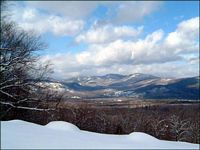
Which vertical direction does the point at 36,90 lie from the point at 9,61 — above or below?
below

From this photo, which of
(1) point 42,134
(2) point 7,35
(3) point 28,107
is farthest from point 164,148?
(2) point 7,35

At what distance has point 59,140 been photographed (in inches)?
255

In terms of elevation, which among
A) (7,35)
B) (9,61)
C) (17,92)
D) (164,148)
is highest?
(7,35)

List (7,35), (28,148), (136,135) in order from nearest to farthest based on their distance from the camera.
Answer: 1. (28,148)
2. (136,135)
3. (7,35)

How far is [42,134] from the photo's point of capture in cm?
692

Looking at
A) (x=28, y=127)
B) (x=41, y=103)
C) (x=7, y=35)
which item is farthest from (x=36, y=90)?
(x=28, y=127)

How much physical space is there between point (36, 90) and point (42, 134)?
1703 cm

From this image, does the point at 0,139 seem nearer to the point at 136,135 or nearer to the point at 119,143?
the point at 119,143

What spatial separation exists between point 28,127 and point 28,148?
1976 millimetres

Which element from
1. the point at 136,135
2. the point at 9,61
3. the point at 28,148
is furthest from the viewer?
the point at 9,61

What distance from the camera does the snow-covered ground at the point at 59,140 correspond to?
602cm

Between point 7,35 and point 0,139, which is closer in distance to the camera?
point 0,139

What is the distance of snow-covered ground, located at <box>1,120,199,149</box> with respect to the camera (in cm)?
602

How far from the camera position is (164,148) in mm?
6402
